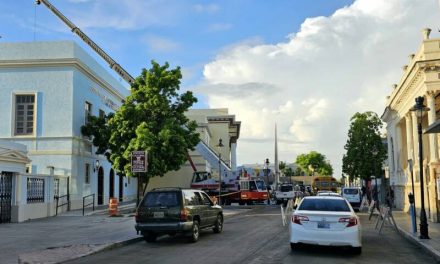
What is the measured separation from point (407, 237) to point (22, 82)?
81.8 feet

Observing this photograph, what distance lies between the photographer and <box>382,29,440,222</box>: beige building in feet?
75.2

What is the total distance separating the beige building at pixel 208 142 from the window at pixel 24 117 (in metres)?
18.0

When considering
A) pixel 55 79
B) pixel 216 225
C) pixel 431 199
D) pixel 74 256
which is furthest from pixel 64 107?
pixel 431 199

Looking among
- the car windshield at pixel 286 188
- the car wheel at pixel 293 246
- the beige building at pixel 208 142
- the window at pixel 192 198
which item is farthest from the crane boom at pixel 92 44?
the car wheel at pixel 293 246

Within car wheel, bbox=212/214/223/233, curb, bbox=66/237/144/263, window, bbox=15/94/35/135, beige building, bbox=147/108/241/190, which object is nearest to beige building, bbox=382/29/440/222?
car wheel, bbox=212/214/223/233

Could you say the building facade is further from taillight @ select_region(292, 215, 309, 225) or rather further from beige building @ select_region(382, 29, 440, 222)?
taillight @ select_region(292, 215, 309, 225)

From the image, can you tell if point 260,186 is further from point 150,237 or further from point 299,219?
point 299,219

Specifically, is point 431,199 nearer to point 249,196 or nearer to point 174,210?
point 174,210

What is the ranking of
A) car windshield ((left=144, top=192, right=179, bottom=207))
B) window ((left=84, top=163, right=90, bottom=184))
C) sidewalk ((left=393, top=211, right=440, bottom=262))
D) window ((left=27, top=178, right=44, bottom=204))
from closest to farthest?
sidewalk ((left=393, top=211, right=440, bottom=262)) → car windshield ((left=144, top=192, right=179, bottom=207)) → window ((left=27, top=178, right=44, bottom=204)) → window ((left=84, top=163, right=90, bottom=184))

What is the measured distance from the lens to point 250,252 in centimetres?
1270

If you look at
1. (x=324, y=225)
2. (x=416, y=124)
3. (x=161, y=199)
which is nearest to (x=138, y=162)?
(x=161, y=199)

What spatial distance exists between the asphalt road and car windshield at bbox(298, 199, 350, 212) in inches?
44.5

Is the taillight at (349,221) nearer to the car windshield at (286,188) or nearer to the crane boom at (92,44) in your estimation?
the crane boom at (92,44)

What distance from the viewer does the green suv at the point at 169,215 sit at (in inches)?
592
